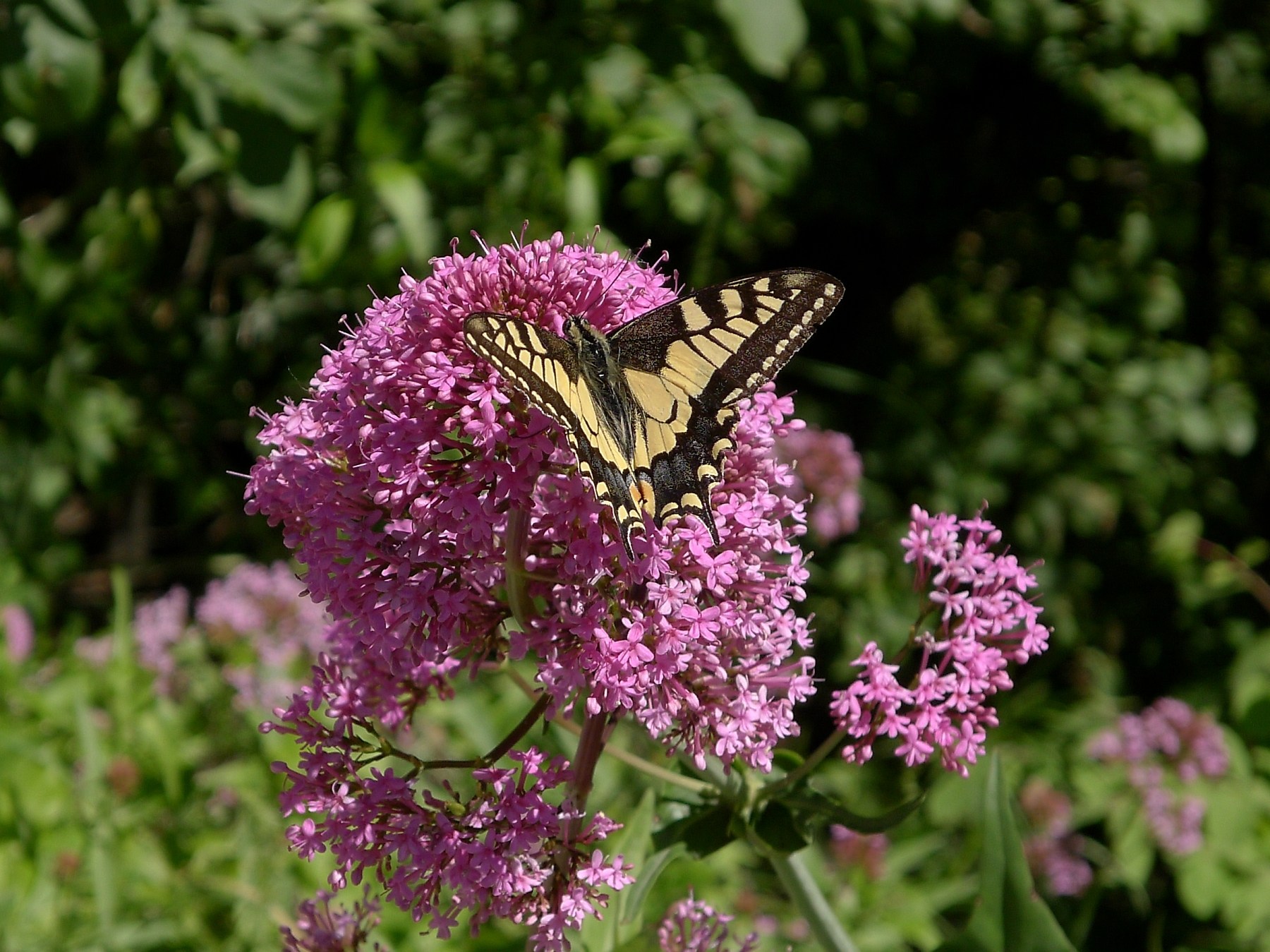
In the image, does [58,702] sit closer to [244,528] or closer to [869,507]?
[244,528]

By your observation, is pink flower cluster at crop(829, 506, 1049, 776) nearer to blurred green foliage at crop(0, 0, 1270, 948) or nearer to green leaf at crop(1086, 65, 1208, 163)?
blurred green foliage at crop(0, 0, 1270, 948)

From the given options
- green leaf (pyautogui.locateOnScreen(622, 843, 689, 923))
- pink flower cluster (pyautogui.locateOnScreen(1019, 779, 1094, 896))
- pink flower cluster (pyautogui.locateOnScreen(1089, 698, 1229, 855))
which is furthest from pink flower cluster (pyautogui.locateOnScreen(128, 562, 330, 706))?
pink flower cluster (pyautogui.locateOnScreen(1089, 698, 1229, 855))

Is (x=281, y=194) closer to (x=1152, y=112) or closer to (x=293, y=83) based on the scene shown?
(x=293, y=83)

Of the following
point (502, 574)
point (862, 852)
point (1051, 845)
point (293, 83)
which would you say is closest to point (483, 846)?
point (502, 574)

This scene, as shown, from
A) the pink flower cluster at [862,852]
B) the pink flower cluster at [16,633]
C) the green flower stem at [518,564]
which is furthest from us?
the pink flower cluster at [16,633]

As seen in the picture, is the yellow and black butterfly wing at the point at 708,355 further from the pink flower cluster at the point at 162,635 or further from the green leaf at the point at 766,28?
the pink flower cluster at the point at 162,635

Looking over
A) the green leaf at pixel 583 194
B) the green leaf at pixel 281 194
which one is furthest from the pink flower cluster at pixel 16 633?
the green leaf at pixel 583 194

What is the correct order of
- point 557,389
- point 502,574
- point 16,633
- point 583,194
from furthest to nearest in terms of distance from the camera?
point 16,633
point 583,194
point 502,574
point 557,389
